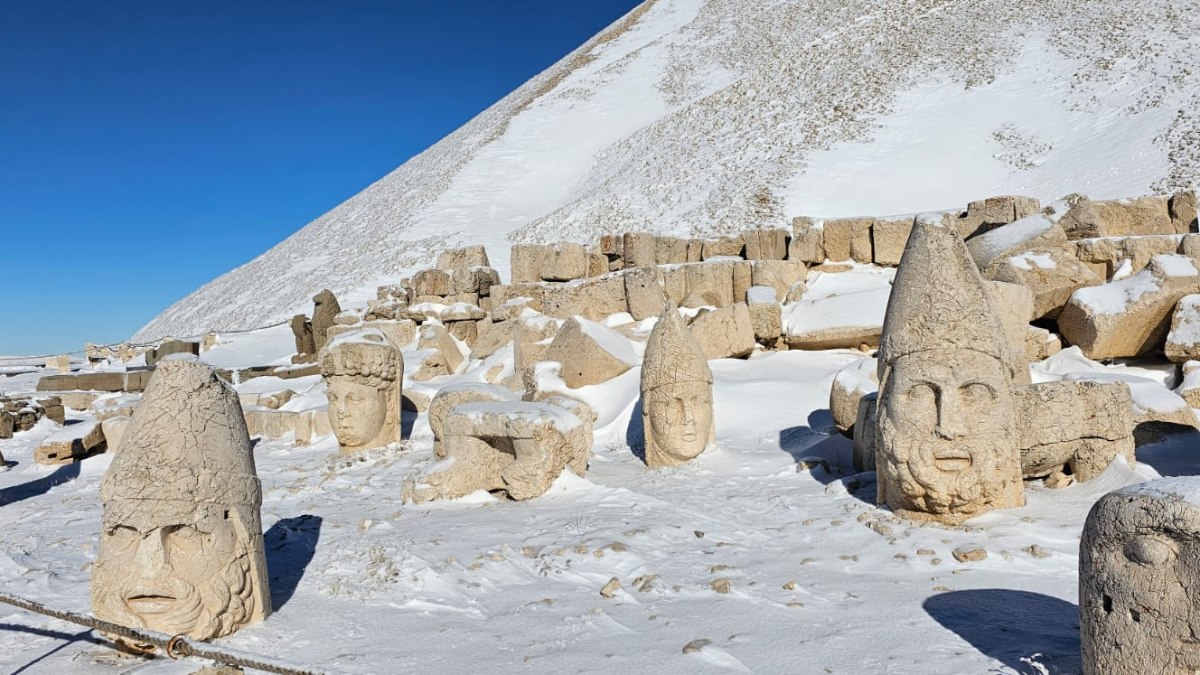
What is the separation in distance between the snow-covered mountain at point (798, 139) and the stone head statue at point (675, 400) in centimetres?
2066

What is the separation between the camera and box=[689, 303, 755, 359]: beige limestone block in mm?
12609

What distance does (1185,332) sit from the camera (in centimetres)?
957

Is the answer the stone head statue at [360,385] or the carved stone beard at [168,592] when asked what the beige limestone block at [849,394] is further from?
the carved stone beard at [168,592]

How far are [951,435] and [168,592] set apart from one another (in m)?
4.79

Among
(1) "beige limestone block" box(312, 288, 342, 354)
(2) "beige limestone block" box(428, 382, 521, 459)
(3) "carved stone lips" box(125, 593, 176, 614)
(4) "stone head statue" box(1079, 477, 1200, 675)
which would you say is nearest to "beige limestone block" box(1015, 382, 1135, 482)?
(4) "stone head statue" box(1079, 477, 1200, 675)

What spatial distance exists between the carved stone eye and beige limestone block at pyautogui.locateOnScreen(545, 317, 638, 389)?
8.60 m

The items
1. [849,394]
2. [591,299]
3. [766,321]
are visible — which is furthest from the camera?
[591,299]

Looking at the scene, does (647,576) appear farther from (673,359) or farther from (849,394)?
(849,394)

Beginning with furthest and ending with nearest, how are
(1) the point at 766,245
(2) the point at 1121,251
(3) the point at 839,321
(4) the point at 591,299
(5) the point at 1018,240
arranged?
(1) the point at 766,245 → (4) the point at 591,299 → (5) the point at 1018,240 → (2) the point at 1121,251 → (3) the point at 839,321

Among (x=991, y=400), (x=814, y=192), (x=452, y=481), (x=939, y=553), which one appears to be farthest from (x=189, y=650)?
(x=814, y=192)

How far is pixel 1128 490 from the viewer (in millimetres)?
3020

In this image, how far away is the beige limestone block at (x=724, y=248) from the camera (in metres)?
17.6

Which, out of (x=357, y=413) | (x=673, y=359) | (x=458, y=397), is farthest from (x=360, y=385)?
(x=673, y=359)

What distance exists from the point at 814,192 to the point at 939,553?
28.5 metres
